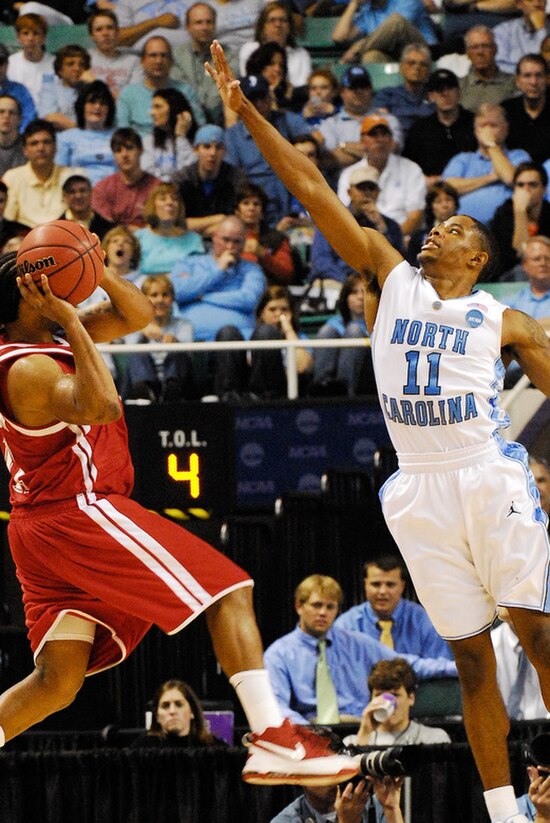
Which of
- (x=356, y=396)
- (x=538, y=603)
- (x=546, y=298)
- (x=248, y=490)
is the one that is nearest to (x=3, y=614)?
(x=248, y=490)

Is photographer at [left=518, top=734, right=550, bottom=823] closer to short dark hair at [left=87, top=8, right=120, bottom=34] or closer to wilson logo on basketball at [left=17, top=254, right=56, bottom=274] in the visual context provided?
wilson logo on basketball at [left=17, top=254, right=56, bottom=274]

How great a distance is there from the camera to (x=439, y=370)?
5859mm

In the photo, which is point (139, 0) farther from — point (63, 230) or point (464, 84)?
point (63, 230)

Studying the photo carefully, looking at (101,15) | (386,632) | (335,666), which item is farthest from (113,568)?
(101,15)

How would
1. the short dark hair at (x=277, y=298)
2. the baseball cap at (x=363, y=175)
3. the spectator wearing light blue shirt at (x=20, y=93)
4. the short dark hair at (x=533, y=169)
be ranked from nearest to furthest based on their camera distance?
the short dark hair at (x=277, y=298)
the short dark hair at (x=533, y=169)
the baseball cap at (x=363, y=175)
the spectator wearing light blue shirt at (x=20, y=93)

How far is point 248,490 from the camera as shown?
1044 cm

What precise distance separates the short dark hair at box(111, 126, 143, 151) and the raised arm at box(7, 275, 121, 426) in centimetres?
793

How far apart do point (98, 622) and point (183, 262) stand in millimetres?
7047

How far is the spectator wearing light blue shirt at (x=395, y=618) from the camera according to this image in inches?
369

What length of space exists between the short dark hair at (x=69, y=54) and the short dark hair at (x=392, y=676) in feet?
25.1

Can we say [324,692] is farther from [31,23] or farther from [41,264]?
[31,23]

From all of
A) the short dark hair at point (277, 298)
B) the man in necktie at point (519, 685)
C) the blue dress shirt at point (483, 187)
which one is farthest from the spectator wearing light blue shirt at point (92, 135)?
the man in necktie at point (519, 685)

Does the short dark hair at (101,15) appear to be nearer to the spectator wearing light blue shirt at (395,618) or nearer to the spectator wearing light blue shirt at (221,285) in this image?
the spectator wearing light blue shirt at (221,285)

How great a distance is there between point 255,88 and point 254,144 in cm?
48
